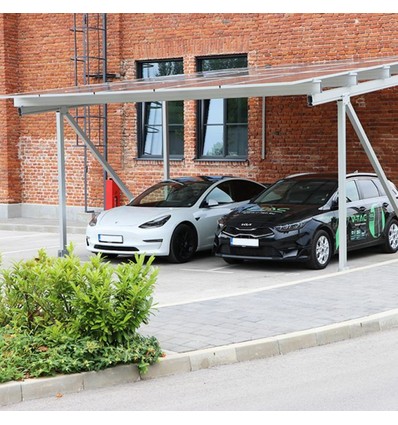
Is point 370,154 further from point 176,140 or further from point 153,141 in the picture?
point 153,141

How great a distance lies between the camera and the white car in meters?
14.2

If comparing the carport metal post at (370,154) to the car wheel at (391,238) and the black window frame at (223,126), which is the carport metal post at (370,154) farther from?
the black window frame at (223,126)

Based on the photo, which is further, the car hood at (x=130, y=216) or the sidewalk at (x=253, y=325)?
the car hood at (x=130, y=216)

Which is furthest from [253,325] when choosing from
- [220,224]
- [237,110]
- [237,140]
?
[237,110]

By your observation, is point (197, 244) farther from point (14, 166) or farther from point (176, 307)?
point (14, 166)

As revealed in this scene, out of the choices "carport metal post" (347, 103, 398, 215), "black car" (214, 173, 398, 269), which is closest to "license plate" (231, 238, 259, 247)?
"black car" (214, 173, 398, 269)

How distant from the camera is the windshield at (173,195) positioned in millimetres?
15297

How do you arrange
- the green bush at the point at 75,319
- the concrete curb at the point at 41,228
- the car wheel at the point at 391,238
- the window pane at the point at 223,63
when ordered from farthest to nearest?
the concrete curb at the point at 41,228, the window pane at the point at 223,63, the car wheel at the point at 391,238, the green bush at the point at 75,319

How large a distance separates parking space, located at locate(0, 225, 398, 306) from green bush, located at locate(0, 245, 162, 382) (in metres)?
2.82

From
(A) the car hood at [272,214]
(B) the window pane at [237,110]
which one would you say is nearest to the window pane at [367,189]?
(A) the car hood at [272,214]

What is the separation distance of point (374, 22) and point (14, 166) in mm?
10429

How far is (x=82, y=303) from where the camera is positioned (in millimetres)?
7359

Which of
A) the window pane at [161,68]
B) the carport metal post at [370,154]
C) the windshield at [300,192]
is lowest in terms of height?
the windshield at [300,192]

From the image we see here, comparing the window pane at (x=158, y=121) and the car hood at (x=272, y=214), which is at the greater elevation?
the window pane at (x=158, y=121)
